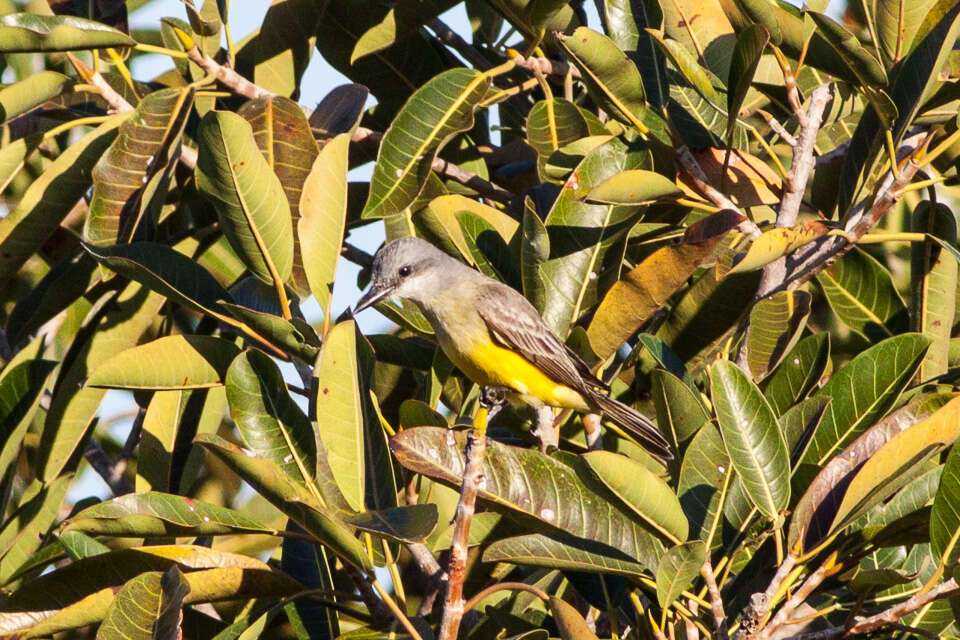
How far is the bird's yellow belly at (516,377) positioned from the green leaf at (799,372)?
0.91 metres

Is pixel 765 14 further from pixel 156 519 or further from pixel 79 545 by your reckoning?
pixel 79 545

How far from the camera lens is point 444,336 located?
459cm

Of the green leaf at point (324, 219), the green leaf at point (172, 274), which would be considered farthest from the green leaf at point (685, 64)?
the green leaf at point (172, 274)

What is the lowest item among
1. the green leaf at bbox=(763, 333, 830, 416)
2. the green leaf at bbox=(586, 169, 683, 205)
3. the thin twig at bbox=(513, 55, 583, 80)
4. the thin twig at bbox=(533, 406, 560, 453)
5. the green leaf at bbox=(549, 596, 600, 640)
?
the thin twig at bbox=(533, 406, 560, 453)

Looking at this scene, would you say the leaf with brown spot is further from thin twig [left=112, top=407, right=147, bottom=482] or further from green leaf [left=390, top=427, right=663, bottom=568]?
thin twig [left=112, top=407, right=147, bottom=482]

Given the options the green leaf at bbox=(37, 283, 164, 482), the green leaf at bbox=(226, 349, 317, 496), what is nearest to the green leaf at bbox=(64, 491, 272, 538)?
the green leaf at bbox=(226, 349, 317, 496)

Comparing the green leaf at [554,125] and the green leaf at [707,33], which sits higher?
the green leaf at [707,33]

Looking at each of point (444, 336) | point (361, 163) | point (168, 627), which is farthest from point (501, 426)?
point (168, 627)

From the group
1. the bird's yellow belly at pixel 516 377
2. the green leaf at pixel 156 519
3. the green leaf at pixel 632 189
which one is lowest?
the bird's yellow belly at pixel 516 377

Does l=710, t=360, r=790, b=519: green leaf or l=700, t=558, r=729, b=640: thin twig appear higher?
l=710, t=360, r=790, b=519: green leaf

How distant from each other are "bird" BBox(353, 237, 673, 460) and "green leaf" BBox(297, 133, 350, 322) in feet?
2.24

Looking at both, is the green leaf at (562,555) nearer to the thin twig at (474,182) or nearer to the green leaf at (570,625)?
the green leaf at (570,625)

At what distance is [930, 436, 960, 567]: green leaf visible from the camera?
305cm

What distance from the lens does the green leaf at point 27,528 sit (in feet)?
15.6
